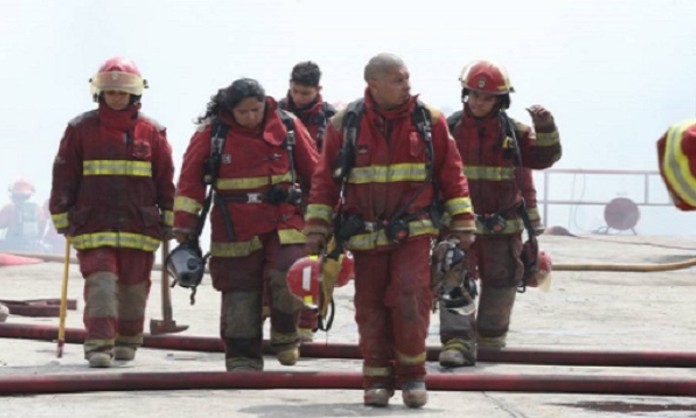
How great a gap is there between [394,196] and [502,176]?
246 centimetres

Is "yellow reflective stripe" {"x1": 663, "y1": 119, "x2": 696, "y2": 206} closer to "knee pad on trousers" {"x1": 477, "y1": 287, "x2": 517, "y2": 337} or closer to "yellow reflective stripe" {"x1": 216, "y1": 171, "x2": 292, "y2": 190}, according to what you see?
"yellow reflective stripe" {"x1": 216, "y1": 171, "x2": 292, "y2": 190}

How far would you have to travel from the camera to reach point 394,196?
28.3 feet

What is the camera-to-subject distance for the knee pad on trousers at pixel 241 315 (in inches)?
389

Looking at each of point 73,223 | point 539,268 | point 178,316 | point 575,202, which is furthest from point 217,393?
point 575,202

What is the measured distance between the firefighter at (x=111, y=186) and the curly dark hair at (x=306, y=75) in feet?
5.94

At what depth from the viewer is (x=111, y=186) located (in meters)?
10.6

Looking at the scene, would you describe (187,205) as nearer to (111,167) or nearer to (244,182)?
(244,182)

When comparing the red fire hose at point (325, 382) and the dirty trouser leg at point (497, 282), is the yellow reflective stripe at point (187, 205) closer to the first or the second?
the red fire hose at point (325, 382)

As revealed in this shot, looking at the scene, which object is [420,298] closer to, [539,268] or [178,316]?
[539,268]

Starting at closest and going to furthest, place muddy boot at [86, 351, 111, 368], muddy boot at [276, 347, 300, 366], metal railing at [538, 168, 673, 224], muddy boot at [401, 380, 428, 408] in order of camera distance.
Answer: muddy boot at [401, 380, 428, 408]
muddy boot at [276, 347, 300, 366]
muddy boot at [86, 351, 111, 368]
metal railing at [538, 168, 673, 224]

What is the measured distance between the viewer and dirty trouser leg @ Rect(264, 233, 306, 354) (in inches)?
386

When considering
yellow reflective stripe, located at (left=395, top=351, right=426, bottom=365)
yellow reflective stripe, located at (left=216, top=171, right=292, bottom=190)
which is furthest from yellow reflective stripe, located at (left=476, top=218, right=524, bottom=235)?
yellow reflective stripe, located at (left=395, top=351, right=426, bottom=365)

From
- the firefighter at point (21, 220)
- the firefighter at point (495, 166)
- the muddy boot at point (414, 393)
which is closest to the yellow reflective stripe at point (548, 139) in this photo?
the firefighter at point (495, 166)

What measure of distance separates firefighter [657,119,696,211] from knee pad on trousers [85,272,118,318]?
5108 millimetres
